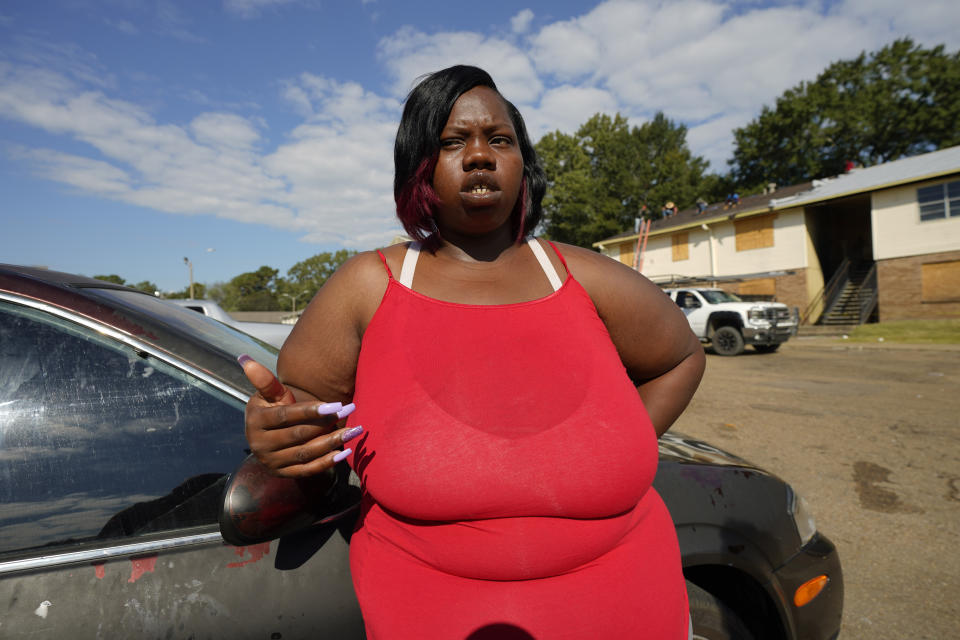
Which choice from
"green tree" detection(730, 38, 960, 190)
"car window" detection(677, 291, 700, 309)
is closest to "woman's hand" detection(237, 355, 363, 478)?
"car window" detection(677, 291, 700, 309)

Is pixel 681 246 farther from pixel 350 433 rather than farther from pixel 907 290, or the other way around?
pixel 350 433

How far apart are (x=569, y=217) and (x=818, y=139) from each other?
16.9 m

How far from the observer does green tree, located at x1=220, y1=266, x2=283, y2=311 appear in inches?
3245

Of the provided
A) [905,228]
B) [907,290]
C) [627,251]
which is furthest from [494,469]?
[627,251]

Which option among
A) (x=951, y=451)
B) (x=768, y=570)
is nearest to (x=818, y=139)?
(x=951, y=451)

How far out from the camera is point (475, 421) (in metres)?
1.01

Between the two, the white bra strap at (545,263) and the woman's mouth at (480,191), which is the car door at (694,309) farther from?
the woman's mouth at (480,191)

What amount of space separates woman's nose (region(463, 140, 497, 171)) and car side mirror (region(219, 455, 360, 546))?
0.79 metres

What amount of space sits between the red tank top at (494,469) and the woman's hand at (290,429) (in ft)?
0.27

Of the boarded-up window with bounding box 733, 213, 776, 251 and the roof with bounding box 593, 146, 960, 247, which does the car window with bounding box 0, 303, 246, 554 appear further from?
the boarded-up window with bounding box 733, 213, 776, 251

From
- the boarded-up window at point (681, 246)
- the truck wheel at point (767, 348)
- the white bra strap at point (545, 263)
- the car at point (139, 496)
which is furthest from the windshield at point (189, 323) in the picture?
the boarded-up window at point (681, 246)

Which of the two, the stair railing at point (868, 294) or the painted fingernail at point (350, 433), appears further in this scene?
the stair railing at point (868, 294)

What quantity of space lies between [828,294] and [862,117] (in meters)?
19.3

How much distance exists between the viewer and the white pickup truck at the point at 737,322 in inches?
504
